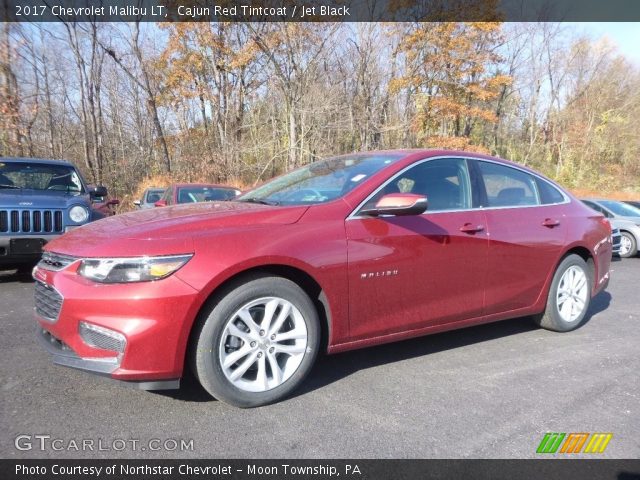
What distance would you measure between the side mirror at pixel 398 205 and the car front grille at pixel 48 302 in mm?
1957

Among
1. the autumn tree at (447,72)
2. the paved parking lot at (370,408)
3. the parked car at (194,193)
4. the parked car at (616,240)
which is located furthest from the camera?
the autumn tree at (447,72)

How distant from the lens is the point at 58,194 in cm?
669

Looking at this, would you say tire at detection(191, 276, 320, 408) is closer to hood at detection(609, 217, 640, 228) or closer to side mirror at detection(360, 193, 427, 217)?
side mirror at detection(360, 193, 427, 217)

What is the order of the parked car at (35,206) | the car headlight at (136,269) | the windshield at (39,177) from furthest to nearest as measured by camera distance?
1. the windshield at (39,177)
2. the parked car at (35,206)
3. the car headlight at (136,269)

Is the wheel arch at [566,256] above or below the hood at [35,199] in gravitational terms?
below

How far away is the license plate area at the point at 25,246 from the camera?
5.86m

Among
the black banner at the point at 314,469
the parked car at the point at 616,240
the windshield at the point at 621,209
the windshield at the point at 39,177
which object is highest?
the windshield at the point at 39,177

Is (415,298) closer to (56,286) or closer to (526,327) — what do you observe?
(526,327)

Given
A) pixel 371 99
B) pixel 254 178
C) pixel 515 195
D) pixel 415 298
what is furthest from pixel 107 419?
pixel 371 99

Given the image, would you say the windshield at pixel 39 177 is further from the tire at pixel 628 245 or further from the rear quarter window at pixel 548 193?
the tire at pixel 628 245

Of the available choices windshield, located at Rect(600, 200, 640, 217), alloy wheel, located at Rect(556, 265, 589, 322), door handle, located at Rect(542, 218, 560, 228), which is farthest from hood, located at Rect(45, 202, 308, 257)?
windshield, located at Rect(600, 200, 640, 217)

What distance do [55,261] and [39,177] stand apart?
198 inches

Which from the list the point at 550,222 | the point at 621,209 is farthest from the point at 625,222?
the point at 550,222

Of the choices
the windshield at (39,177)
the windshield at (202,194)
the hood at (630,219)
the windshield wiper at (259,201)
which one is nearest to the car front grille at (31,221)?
the windshield at (39,177)
